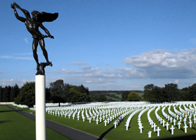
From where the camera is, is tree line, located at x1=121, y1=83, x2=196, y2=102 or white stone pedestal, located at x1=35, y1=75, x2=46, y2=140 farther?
tree line, located at x1=121, y1=83, x2=196, y2=102

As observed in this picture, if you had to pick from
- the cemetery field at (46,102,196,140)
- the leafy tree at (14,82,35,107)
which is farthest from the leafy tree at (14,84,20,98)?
the cemetery field at (46,102,196,140)

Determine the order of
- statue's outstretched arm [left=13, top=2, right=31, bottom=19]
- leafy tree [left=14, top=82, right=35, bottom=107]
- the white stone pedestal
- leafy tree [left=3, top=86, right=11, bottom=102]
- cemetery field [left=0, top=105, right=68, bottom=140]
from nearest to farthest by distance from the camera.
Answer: the white stone pedestal < statue's outstretched arm [left=13, top=2, right=31, bottom=19] < cemetery field [left=0, top=105, right=68, bottom=140] < leafy tree [left=14, top=82, right=35, bottom=107] < leafy tree [left=3, top=86, right=11, bottom=102]

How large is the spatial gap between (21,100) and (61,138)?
52.8m

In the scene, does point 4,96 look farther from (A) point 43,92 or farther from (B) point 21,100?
(A) point 43,92

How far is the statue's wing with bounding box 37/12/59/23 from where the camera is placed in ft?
20.3

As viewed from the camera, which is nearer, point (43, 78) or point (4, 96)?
point (43, 78)

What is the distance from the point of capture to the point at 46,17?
6363 mm

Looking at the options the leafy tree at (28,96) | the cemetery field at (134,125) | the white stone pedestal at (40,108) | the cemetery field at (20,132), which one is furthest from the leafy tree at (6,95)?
the white stone pedestal at (40,108)

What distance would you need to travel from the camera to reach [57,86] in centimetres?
9612

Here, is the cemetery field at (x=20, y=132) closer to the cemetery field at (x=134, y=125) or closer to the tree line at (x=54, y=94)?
the cemetery field at (x=134, y=125)

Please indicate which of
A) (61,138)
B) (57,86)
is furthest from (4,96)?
(61,138)

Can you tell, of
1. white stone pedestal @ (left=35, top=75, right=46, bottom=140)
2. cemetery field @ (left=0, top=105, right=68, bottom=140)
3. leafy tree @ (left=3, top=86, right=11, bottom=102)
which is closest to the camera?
white stone pedestal @ (left=35, top=75, right=46, bottom=140)

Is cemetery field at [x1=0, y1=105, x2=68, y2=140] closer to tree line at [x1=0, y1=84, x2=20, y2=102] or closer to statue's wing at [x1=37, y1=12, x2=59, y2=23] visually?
statue's wing at [x1=37, y1=12, x2=59, y2=23]

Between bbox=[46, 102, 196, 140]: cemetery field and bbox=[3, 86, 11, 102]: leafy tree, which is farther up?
bbox=[3, 86, 11, 102]: leafy tree
